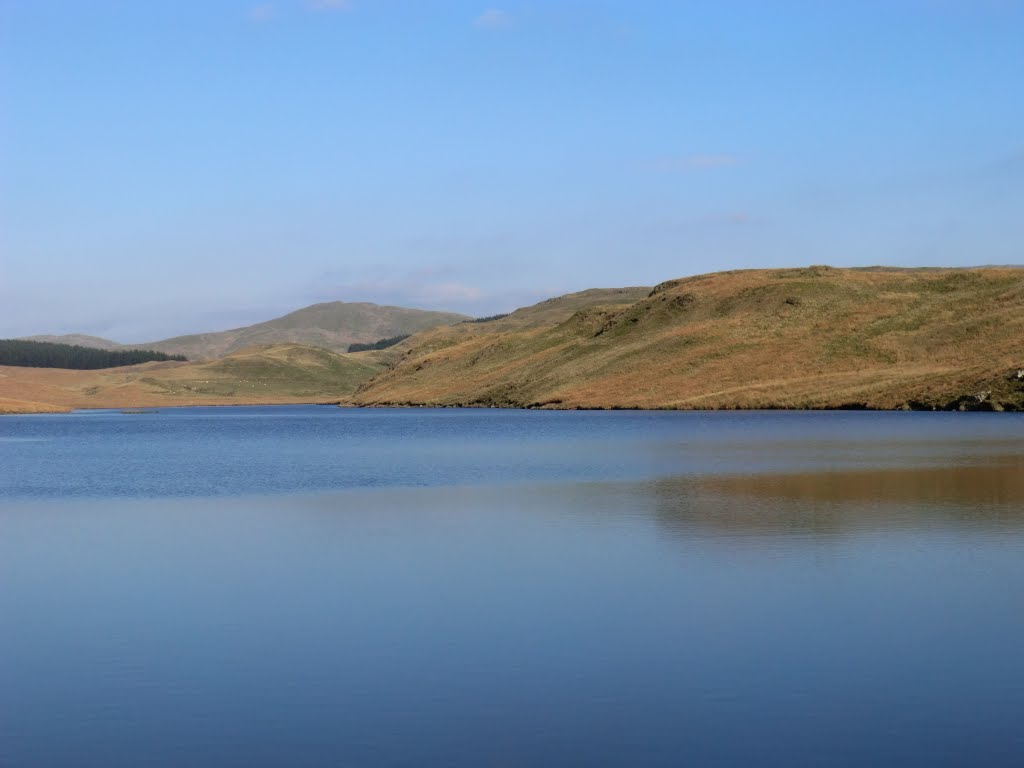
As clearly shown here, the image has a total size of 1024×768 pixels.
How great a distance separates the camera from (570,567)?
22.6 m

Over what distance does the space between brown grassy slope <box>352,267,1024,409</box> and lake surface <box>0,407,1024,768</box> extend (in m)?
75.5

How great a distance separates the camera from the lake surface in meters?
12.3

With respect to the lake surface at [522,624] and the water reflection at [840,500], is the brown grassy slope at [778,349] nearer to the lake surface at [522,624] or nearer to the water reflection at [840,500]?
the water reflection at [840,500]

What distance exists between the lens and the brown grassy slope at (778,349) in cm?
11444

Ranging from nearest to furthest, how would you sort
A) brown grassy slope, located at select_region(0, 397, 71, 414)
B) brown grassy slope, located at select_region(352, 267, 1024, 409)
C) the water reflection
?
the water reflection
brown grassy slope, located at select_region(352, 267, 1024, 409)
brown grassy slope, located at select_region(0, 397, 71, 414)

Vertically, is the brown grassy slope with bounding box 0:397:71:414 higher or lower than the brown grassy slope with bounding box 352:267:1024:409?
lower

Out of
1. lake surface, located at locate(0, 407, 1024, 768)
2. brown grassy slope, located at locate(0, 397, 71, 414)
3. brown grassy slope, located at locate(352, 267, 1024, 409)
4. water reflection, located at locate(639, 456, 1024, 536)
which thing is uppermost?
brown grassy slope, located at locate(352, 267, 1024, 409)

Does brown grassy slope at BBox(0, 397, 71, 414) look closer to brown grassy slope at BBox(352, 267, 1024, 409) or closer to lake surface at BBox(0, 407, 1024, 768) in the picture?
brown grassy slope at BBox(352, 267, 1024, 409)

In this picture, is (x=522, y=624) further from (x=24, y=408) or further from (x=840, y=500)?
(x=24, y=408)

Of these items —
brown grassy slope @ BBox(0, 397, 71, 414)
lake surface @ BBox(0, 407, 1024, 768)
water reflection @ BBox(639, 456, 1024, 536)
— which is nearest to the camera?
lake surface @ BBox(0, 407, 1024, 768)

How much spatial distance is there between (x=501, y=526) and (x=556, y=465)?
21.0 m

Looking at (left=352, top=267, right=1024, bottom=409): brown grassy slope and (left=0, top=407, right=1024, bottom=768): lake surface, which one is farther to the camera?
(left=352, top=267, right=1024, bottom=409): brown grassy slope

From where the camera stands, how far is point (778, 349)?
463 ft

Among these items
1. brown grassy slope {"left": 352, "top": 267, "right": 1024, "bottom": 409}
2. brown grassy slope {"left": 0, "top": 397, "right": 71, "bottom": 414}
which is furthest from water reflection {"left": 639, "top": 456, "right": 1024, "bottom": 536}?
brown grassy slope {"left": 0, "top": 397, "right": 71, "bottom": 414}
